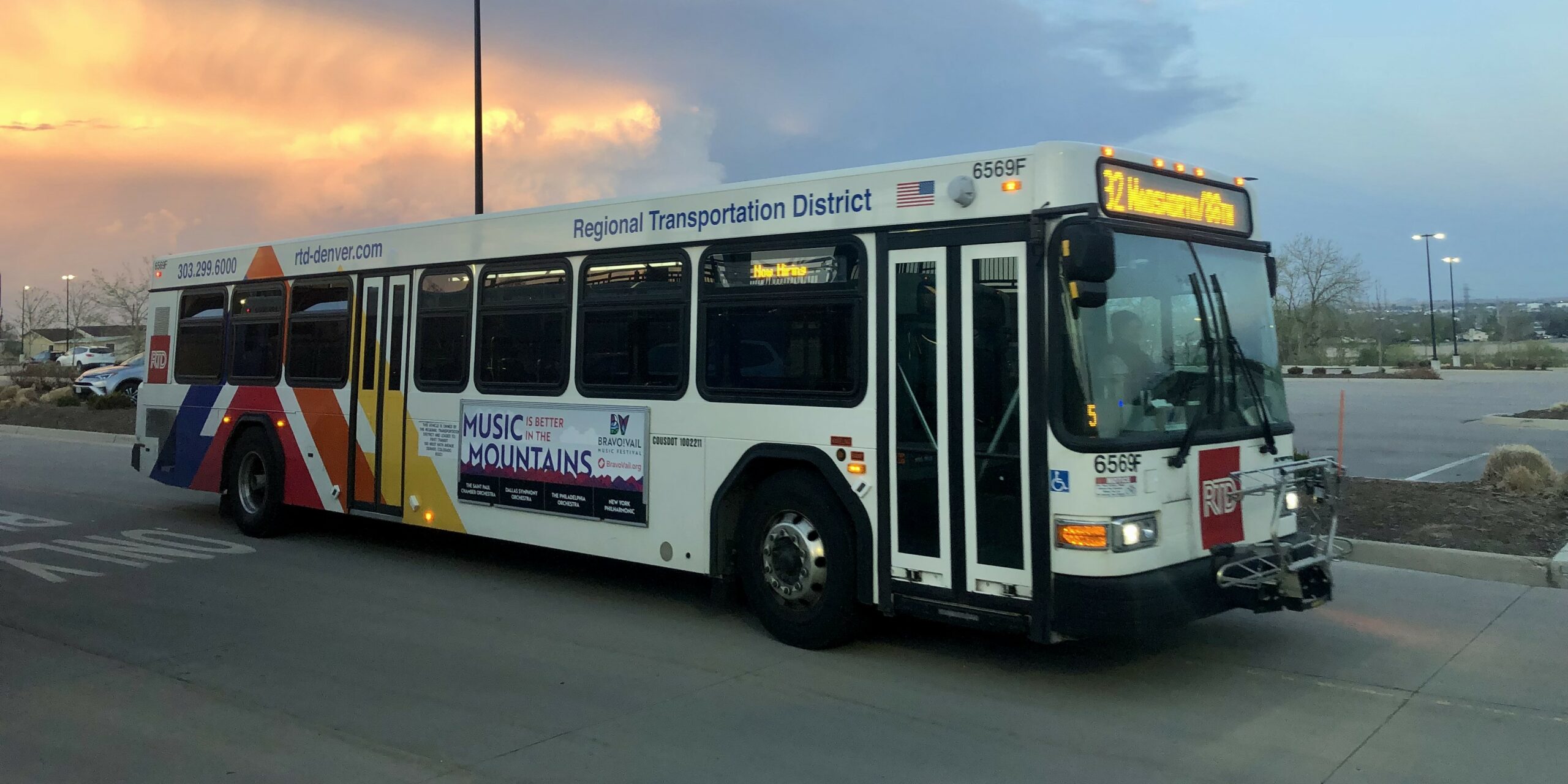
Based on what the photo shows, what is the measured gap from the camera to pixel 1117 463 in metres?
5.31

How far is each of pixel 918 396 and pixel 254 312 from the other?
7.96 m

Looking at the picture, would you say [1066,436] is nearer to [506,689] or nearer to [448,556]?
[506,689]

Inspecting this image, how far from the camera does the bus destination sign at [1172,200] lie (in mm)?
5562

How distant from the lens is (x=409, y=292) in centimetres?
921

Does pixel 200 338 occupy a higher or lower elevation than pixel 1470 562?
higher

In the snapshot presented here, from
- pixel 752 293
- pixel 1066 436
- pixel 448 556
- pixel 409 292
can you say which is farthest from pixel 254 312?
pixel 1066 436

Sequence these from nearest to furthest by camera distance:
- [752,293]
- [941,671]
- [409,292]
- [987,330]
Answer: [987,330] → [941,671] → [752,293] → [409,292]

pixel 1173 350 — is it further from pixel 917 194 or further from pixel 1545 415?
pixel 1545 415

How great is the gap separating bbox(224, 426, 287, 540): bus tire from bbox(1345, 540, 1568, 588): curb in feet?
32.6

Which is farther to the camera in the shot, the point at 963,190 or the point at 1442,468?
the point at 1442,468

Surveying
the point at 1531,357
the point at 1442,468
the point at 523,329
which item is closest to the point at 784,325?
the point at 523,329

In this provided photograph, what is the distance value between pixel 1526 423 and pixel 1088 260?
68.9ft

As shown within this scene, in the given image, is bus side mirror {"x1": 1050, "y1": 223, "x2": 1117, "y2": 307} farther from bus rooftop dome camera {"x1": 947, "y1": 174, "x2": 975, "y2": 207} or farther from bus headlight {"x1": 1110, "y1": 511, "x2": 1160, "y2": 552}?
bus headlight {"x1": 1110, "y1": 511, "x2": 1160, "y2": 552}

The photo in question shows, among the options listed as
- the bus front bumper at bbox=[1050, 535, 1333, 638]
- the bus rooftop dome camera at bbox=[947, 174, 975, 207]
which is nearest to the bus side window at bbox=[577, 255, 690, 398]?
the bus rooftop dome camera at bbox=[947, 174, 975, 207]
